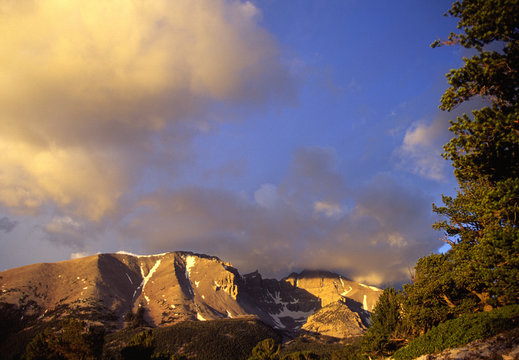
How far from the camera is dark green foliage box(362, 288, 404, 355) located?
44.5m

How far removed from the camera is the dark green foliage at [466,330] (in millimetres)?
21516

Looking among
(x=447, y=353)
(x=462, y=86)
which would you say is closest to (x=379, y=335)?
(x=447, y=353)

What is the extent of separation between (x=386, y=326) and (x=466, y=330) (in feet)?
86.1

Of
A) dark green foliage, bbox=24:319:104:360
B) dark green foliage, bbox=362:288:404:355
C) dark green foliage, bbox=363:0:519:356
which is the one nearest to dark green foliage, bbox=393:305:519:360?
dark green foliage, bbox=363:0:519:356

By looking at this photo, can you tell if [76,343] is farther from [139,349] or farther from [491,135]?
[491,135]

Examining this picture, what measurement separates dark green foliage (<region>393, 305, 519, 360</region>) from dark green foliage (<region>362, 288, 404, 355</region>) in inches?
599

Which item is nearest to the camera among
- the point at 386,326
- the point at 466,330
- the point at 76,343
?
the point at 466,330

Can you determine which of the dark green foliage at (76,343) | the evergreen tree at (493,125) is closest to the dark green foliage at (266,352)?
the dark green foliage at (76,343)

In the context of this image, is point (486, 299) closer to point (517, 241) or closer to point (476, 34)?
point (517, 241)

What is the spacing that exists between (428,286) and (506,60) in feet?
70.6

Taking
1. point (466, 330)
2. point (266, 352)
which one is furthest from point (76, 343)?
point (466, 330)

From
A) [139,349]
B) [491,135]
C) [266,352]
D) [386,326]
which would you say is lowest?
[266,352]

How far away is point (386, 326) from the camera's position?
47.4 meters

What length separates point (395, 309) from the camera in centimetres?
4719
